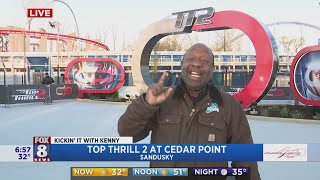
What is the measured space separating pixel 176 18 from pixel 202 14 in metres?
1.39

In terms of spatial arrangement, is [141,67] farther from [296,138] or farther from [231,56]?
[231,56]

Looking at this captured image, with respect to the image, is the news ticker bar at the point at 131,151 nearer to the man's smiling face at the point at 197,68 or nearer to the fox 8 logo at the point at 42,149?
the fox 8 logo at the point at 42,149

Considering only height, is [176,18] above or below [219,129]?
above

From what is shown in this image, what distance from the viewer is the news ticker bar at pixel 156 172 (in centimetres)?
197

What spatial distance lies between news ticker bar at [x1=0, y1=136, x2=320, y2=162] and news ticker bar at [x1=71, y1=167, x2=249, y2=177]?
0.07 meters

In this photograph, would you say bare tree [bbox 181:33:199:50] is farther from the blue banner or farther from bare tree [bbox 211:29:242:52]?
the blue banner

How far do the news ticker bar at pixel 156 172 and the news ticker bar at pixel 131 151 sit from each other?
2.8 inches

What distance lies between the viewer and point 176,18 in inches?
553

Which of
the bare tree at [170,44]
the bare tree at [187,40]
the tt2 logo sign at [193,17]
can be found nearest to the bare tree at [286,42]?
the bare tree at [187,40]

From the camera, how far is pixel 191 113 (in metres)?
1.91

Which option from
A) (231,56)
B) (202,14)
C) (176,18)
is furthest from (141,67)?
(231,56)

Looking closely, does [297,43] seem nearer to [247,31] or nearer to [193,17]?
[193,17]

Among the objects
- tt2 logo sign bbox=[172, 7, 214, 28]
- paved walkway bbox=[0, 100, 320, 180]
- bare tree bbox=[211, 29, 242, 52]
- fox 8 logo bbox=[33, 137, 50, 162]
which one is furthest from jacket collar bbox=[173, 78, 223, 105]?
bare tree bbox=[211, 29, 242, 52]

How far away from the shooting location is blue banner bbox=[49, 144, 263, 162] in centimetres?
198
